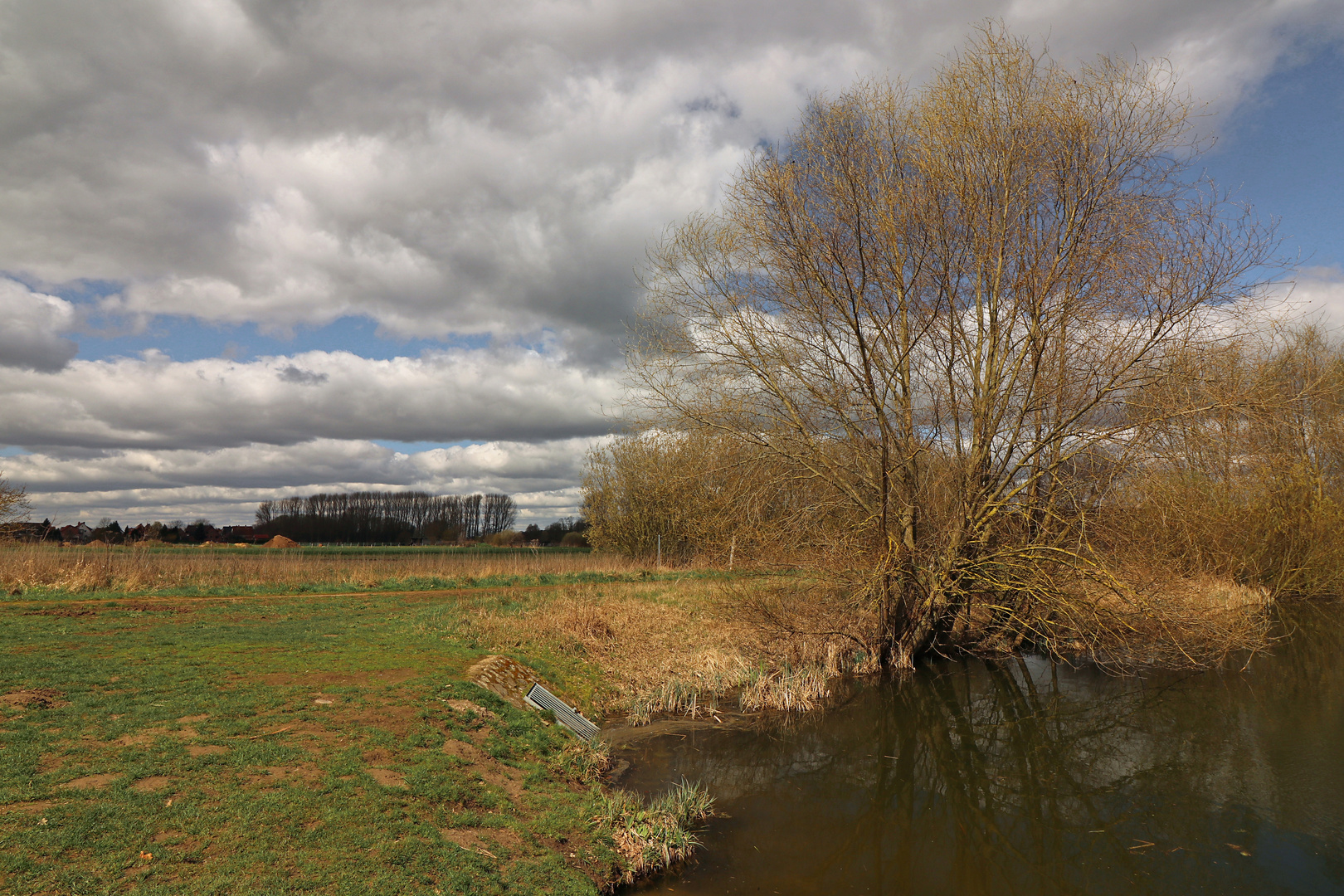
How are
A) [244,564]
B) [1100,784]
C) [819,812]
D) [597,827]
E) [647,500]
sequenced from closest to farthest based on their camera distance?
[597,827] → [819,812] → [1100,784] → [244,564] → [647,500]

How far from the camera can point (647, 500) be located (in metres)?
34.1

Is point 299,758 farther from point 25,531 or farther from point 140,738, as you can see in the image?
point 25,531

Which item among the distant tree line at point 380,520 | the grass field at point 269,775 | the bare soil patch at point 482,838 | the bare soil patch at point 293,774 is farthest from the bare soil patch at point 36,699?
the distant tree line at point 380,520

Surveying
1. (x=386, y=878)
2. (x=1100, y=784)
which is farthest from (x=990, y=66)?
(x=386, y=878)

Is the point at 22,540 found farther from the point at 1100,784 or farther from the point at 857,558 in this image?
the point at 1100,784

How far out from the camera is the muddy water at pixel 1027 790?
6.48m

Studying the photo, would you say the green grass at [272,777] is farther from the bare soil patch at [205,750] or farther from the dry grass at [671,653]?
the dry grass at [671,653]

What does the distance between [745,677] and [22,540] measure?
20774mm

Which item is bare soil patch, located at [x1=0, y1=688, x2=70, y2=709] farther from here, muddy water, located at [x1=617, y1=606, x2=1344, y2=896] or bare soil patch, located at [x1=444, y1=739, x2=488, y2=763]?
muddy water, located at [x1=617, y1=606, x2=1344, y2=896]

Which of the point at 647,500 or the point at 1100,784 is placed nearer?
the point at 1100,784

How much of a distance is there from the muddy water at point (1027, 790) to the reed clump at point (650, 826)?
0.68 ft

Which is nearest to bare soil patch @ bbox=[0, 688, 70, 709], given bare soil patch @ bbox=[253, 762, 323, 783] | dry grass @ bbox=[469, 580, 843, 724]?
bare soil patch @ bbox=[253, 762, 323, 783]

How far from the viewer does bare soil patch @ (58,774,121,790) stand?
475cm

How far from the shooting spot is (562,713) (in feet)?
30.7
